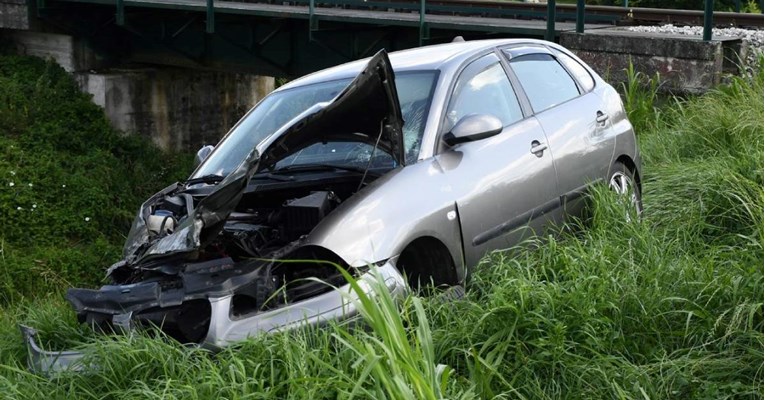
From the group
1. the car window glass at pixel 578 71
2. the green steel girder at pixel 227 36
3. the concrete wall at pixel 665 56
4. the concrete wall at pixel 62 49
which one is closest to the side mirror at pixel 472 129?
the car window glass at pixel 578 71

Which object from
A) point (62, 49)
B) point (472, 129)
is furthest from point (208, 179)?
point (62, 49)

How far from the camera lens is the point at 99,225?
19.4 meters

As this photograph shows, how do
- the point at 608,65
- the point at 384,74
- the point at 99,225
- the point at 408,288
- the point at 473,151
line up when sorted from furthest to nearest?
the point at 99,225
the point at 608,65
the point at 473,151
the point at 384,74
the point at 408,288

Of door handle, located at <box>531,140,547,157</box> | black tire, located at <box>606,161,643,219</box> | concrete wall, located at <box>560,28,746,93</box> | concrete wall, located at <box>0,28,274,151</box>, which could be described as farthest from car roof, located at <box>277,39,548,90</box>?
concrete wall, located at <box>0,28,274,151</box>

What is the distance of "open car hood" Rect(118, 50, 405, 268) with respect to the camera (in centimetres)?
507

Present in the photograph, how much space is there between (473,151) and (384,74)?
759 millimetres

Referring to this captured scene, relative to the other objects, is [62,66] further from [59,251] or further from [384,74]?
[384,74]

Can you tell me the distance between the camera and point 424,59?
6.64m

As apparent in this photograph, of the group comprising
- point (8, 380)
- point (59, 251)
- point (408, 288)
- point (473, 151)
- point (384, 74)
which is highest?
point (384, 74)

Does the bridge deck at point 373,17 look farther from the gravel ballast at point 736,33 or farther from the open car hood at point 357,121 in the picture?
the open car hood at point 357,121

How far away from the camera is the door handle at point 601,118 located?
7.27 meters

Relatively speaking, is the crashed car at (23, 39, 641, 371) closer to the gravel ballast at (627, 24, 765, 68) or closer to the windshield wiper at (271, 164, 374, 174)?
the windshield wiper at (271, 164, 374, 174)

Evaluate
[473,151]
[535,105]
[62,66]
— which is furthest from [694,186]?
[62,66]

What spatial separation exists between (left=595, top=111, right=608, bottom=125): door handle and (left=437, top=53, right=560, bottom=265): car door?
30.2 inches
